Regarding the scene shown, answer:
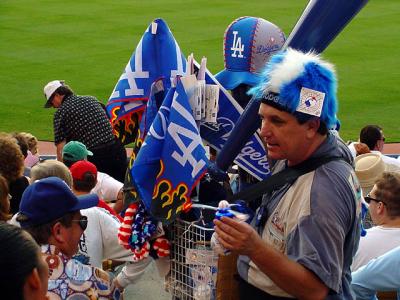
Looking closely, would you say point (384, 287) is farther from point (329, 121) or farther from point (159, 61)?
point (159, 61)

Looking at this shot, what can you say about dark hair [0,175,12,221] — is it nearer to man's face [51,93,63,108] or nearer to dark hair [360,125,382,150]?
man's face [51,93,63,108]

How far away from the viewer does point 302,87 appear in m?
3.37

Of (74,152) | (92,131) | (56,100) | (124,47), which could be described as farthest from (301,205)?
(124,47)

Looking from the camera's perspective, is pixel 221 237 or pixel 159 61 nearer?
pixel 221 237

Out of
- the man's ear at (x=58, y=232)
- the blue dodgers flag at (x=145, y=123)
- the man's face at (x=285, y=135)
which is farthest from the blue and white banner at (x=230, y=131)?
the man's ear at (x=58, y=232)

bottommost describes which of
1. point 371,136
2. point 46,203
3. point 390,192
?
point 371,136

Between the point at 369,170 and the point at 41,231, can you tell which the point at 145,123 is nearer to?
the point at 41,231

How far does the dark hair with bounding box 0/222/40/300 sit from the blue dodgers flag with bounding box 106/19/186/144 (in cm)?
207

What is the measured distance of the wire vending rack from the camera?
3.89 meters

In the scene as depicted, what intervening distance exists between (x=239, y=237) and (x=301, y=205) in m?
0.30

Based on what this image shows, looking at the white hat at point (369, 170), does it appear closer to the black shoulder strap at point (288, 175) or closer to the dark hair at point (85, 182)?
the dark hair at point (85, 182)

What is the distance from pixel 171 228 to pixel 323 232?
109 centimetres

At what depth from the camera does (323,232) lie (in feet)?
10.6

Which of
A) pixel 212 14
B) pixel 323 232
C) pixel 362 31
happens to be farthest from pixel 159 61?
pixel 212 14
